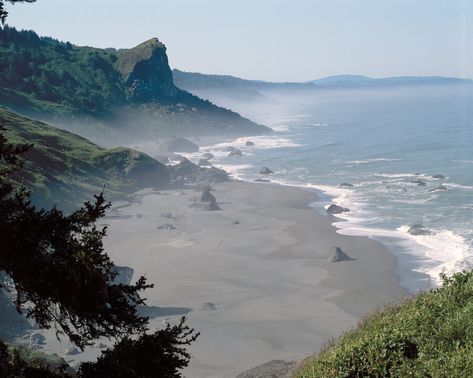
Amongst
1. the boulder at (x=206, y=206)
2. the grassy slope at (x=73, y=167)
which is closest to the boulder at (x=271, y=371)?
the boulder at (x=206, y=206)

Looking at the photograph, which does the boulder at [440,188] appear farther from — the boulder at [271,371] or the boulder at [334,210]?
the boulder at [271,371]

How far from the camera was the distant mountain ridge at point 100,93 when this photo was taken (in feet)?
481

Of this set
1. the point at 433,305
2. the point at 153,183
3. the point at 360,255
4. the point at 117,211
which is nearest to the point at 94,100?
the point at 153,183

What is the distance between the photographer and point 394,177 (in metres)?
79.4

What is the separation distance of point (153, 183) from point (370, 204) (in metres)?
33.8

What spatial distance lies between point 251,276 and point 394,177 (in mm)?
44829

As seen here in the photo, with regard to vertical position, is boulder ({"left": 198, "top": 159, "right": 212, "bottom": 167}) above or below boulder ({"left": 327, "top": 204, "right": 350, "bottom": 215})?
above

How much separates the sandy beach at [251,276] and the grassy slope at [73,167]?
28.4ft

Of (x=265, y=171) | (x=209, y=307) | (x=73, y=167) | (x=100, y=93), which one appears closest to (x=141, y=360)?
(x=209, y=307)

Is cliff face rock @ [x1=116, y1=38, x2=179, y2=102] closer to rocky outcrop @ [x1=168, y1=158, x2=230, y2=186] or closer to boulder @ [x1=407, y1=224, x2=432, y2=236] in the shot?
rocky outcrop @ [x1=168, y1=158, x2=230, y2=186]

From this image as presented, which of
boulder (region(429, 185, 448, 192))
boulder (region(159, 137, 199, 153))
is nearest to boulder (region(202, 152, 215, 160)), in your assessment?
boulder (region(159, 137, 199, 153))

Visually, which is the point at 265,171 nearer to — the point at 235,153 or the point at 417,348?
the point at 235,153

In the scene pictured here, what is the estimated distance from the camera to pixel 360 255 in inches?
1761

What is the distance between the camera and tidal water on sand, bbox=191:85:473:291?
45844 mm
